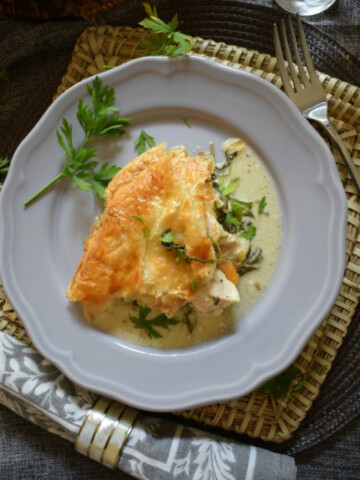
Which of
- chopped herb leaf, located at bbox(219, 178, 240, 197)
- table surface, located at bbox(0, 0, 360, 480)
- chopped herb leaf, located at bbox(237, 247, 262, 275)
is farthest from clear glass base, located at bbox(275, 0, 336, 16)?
chopped herb leaf, located at bbox(237, 247, 262, 275)

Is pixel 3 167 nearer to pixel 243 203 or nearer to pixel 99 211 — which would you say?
pixel 99 211

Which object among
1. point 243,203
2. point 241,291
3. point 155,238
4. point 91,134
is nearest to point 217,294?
point 241,291

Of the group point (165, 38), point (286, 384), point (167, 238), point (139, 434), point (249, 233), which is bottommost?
point (139, 434)

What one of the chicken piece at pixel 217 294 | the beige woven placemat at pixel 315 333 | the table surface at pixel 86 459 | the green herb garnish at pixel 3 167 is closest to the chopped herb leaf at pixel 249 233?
the chicken piece at pixel 217 294

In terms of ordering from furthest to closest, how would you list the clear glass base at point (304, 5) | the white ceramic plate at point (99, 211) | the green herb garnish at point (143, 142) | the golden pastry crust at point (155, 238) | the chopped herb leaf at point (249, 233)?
the clear glass base at point (304, 5), the green herb garnish at point (143, 142), the chopped herb leaf at point (249, 233), the white ceramic plate at point (99, 211), the golden pastry crust at point (155, 238)

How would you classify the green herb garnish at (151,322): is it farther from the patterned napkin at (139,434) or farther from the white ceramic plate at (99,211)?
the patterned napkin at (139,434)

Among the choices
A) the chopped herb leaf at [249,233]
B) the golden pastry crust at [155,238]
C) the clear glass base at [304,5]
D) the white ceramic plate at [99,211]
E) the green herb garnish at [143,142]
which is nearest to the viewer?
the golden pastry crust at [155,238]

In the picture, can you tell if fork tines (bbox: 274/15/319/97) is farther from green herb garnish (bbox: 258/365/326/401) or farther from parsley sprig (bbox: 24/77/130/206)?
green herb garnish (bbox: 258/365/326/401)
